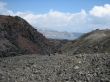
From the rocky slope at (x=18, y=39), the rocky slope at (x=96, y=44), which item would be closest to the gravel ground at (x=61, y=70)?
the rocky slope at (x=18, y=39)

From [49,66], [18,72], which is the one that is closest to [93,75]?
[49,66]

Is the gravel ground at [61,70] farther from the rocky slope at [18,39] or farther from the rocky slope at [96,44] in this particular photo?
the rocky slope at [96,44]

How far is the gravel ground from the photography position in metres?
17.1

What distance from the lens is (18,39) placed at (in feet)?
135

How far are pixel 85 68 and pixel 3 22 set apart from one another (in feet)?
90.0

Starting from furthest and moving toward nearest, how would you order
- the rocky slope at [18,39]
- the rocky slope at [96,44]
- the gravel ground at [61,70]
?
the rocky slope at [96,44], the rocky slope at [18,39], the gravel ground at [61,70]

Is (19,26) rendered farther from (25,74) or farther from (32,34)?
(25,74)

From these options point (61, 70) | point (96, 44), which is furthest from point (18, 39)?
point (61, 70)

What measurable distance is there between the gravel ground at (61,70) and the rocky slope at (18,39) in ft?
39.4

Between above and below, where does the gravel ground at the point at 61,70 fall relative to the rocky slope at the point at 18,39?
below

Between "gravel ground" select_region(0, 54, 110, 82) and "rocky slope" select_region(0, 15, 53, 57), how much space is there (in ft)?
39.4

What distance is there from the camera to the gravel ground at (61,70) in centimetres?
1714

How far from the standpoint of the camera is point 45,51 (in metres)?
44.8

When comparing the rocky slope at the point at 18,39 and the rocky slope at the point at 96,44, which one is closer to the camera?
the rocky slope at the point at 18,39
